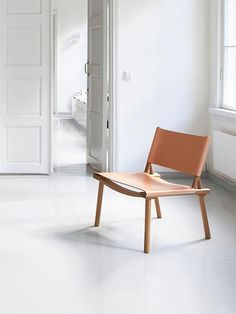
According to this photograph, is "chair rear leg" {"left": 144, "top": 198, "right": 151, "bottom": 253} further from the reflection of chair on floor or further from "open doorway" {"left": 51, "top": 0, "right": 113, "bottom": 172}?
"open doorway" {"left": 51, "top": 0, "right": 113, "bottom": 172}

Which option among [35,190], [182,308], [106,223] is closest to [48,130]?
[35,190]

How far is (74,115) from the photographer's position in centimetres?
1504

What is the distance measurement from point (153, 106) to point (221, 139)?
984mm

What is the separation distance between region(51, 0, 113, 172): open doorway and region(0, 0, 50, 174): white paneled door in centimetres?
36

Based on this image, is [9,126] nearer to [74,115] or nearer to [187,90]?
[187,90]

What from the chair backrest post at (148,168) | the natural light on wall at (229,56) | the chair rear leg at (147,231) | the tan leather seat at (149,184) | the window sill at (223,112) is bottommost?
the chair rear leg at (147,231)

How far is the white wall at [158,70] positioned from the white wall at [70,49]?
8.79 metres

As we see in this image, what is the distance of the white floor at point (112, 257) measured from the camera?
10.0 feet

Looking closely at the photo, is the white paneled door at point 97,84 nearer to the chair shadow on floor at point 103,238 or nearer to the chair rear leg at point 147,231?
the chair shadow on floor at point 103,238

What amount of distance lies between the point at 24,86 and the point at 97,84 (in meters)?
0.90

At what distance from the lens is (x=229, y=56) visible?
6.43 m

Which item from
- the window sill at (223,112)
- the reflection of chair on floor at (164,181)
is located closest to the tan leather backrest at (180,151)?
the reflection of chair on floor at (164,181)

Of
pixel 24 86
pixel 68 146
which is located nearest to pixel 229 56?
pixel 24 86

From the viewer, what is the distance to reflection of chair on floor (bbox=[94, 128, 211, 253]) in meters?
4.05
